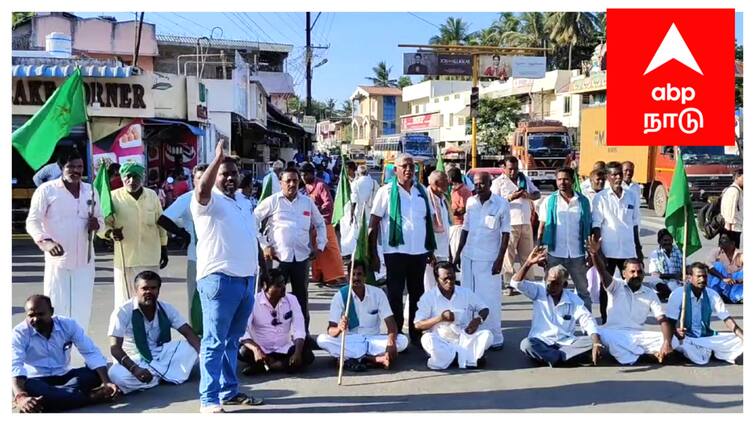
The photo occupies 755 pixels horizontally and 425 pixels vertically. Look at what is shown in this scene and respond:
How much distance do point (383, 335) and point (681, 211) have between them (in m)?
3.05

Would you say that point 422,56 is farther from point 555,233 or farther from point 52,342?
point 52,342

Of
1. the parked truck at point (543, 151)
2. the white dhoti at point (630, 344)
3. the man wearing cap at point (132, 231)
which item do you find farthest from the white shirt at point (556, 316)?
the parked truck at point (543, 151)

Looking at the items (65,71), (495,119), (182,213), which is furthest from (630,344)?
(495,119)

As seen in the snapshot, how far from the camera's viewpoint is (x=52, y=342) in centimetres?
512

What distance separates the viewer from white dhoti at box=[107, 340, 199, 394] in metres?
5.25

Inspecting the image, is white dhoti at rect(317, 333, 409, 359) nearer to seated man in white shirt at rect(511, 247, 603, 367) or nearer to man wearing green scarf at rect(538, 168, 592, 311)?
seated man in white shirt at rect(511, 247, 603, 367)

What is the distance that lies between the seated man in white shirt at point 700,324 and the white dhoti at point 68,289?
4791 millimetres

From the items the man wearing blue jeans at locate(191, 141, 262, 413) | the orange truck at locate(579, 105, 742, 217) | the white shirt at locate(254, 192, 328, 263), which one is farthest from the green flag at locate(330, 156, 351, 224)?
the orange truck at locate(579, 105, 742, 217)

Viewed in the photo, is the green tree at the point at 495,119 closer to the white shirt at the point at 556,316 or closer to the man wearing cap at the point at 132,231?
the white shirt at the point at 556,316

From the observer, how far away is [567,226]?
7008mm

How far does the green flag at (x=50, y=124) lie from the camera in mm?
5520

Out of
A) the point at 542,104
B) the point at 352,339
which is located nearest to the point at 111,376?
the point at 352,339

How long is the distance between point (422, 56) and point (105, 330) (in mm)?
28478

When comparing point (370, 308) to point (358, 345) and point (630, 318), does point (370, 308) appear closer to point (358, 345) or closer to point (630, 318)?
point (358, 345)
